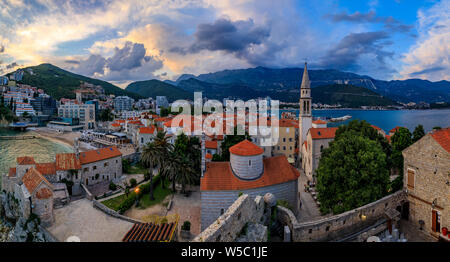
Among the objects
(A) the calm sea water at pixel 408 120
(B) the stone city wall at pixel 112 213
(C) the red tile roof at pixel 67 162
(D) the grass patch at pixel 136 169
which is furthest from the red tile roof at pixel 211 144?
(A) the calm sea water at pixel 408 120

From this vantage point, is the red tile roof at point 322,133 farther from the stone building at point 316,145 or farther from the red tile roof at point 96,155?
the red tile roof at point 96,155

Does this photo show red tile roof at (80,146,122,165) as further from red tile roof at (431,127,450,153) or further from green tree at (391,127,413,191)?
green tree at (391,127,413,191)

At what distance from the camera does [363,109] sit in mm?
188375

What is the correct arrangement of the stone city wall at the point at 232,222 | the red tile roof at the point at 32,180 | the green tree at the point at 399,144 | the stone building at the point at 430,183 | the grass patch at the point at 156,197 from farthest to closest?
the grass patch at the point at 156,197
the green tree at the point at 399,144
the red tile roof at the point at 32,180
the stone building at the point at 430,183
the stone city wall at the point at 232,222

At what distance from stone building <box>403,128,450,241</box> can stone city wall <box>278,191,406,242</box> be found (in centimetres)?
91

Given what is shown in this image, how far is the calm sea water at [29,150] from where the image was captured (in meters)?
44.2

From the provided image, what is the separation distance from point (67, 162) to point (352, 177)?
28021 millimetres

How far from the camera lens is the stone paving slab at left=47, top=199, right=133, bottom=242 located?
594 inches

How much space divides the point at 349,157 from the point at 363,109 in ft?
677

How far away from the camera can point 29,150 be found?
170 feet

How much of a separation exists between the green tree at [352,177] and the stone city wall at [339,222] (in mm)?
675

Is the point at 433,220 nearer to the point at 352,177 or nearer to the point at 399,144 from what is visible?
the point at 352,177

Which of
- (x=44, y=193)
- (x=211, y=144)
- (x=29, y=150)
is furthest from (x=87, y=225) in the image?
(x=29, y=150)
